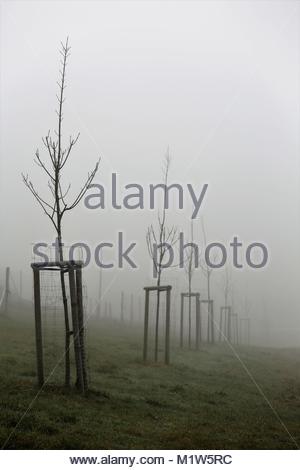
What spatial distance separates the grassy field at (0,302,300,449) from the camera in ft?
22.0

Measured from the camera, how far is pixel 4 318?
2786 centimetres

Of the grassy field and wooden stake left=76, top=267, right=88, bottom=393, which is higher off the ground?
wooden stake left=76, top=267, right=88, bottom=393

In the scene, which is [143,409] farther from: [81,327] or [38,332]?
[38,332]

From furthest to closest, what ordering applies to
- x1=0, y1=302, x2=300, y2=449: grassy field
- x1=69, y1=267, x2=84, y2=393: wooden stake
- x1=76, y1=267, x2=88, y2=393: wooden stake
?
x1=76, y1=267, x2=88, y2=393: wooden stake, x1=69, y1=267, x2=84, y2=393: wooden stake, x1=0, y1=302, x2=300, y2=449: grassy field

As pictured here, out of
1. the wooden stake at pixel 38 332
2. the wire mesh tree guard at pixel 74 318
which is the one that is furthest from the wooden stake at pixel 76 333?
the wooden stake at pixel 38 332

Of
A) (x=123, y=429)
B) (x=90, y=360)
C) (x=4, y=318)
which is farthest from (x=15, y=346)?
(x=4, y=318)

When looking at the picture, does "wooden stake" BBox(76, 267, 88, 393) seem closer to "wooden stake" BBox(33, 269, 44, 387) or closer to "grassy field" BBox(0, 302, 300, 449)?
"grassy field" BBox(0, 302, 300, 449)

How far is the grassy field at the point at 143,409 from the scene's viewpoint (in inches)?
263

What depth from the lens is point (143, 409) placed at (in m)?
8.95

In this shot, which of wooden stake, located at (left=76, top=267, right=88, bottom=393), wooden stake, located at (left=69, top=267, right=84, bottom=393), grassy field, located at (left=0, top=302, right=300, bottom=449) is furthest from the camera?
→ wooden stake, located at (left=76, top=267, right=88, bottom=393)

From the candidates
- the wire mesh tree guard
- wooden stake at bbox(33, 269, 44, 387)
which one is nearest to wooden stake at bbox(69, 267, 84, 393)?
the wire mesh tree guard

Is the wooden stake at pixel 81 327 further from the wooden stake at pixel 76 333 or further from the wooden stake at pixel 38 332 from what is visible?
the wooden stake at pixel 38 332

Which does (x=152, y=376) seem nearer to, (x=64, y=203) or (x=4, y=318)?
(x=64, y=203)
